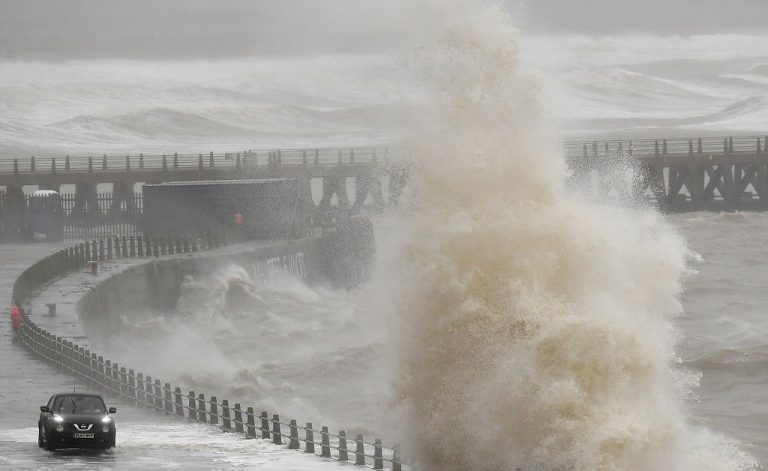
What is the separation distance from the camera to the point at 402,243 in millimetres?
28469

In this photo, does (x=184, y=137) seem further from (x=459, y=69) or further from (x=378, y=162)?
(x=459, y=69)

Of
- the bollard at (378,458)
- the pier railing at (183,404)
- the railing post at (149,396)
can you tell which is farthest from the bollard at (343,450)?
the railing post at (149,396)

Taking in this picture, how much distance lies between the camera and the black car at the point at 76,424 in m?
27.6

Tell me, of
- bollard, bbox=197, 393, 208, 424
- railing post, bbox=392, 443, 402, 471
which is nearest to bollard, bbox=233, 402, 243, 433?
bollard, bbox=197, 393, 208, 424

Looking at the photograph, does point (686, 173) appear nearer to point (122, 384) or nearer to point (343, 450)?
point (122, 384)

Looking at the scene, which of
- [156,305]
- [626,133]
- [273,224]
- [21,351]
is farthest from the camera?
[626,133]

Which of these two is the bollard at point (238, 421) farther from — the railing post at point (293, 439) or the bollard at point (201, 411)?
the railing post at point (293, 439)

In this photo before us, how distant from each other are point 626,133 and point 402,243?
133 meters

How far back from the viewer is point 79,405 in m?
28.0

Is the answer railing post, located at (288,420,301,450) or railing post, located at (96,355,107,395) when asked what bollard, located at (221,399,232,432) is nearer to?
railing post, located at (288,420,301,450)

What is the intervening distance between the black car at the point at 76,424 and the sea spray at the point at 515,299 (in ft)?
15.4

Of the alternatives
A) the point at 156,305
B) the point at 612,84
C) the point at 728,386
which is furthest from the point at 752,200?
the point at 612,84

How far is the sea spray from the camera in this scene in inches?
1015

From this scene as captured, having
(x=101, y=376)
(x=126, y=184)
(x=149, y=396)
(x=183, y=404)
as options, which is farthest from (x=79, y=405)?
(x=126, y=184)
